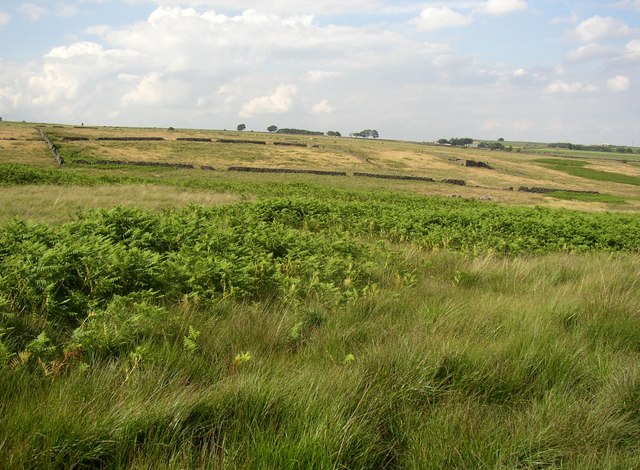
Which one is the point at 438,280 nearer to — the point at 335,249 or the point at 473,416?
the point at 335,249

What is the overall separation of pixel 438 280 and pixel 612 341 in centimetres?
231

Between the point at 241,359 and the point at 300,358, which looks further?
the point at 300,358

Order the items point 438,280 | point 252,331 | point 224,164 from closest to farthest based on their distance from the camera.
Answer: point 252,331, point 438,280, point 224,164

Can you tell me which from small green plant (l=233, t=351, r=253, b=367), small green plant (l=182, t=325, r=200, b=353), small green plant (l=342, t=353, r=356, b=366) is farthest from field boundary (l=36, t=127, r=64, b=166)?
small green plant (l=342, t=353, r=356, b=366)

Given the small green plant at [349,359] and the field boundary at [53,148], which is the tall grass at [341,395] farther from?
the field boundary at [53,148]

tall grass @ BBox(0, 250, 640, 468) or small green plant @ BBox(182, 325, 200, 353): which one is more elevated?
small green plant @ BBox(182, 325, 200, 353)

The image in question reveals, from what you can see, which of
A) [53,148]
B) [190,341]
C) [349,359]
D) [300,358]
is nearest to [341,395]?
[349,359]

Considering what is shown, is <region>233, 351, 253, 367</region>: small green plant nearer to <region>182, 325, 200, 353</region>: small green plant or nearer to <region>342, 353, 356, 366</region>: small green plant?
<region>182, 325, 200, 353</region>: small green plant

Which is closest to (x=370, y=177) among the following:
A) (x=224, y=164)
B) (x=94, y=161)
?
(x=224, y=164)

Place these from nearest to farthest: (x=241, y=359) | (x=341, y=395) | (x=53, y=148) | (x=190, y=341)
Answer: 1. (x=341, y=395)
2. (x=241, y=359)
3. (x=190, y=341)
4. (x=53, y=148)

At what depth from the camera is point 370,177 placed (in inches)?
1861

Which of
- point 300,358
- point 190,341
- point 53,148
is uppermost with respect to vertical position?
point 53,148

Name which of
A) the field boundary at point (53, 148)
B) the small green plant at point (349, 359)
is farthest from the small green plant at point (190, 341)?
A: the field boundary at point (53, 148)

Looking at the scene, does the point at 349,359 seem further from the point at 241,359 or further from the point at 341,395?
the point at 241,359
